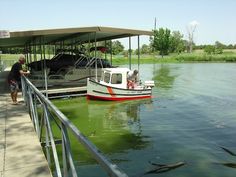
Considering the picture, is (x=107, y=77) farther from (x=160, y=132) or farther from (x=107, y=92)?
(x=160, y=132)

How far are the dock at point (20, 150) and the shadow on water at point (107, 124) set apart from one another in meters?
2.25

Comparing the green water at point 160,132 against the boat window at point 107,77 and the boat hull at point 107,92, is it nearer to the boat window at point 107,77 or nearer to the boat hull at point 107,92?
the boat hull at point 107,92

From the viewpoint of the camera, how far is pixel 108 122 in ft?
46.8

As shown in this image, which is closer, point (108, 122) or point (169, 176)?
point (169, 176)

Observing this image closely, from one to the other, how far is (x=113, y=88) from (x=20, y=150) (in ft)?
Answer: 43.5

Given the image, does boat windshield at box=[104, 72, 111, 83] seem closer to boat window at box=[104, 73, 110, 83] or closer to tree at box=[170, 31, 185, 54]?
boat window at box=[104, 73, 110, 83]

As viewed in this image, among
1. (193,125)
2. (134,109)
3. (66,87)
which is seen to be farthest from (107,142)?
(66,87)

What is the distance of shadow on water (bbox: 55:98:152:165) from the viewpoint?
34.1 feet

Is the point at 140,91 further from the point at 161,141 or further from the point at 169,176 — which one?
the point at 169,176

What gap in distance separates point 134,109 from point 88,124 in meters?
3.96

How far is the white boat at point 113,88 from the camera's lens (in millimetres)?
18844

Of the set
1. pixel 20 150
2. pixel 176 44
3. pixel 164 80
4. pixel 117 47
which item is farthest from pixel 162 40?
pixel 20 150

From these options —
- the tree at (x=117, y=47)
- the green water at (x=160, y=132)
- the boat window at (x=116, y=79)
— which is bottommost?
the green water at (x=160, y=132)

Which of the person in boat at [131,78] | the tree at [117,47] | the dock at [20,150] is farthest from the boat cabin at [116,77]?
the tree at [117,47]
